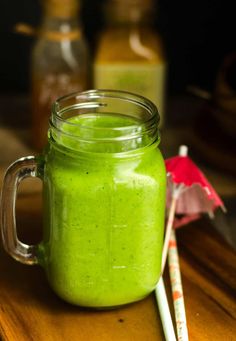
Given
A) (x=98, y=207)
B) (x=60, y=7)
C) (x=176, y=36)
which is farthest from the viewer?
(x=176, y=36)

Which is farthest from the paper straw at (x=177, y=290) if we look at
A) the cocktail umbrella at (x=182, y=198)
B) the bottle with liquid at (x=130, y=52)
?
the bottle with liquid at (x=130, y=52)

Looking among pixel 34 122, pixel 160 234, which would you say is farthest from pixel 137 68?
pixel 160 234

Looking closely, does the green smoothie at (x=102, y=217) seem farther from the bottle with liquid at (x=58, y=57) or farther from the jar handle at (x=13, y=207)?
the bottle with liquid at (x=58, y=57)

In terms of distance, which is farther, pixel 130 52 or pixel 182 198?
pixel 130 52

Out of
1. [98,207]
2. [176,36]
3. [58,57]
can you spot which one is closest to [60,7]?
[58,57]

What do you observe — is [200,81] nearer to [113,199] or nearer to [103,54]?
[103,54]

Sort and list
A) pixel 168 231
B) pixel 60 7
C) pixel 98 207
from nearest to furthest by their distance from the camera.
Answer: pixel 98 207
pixel 168 231
pixel 60 7

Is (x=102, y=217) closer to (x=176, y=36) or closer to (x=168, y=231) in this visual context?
(x=168, y=231)
